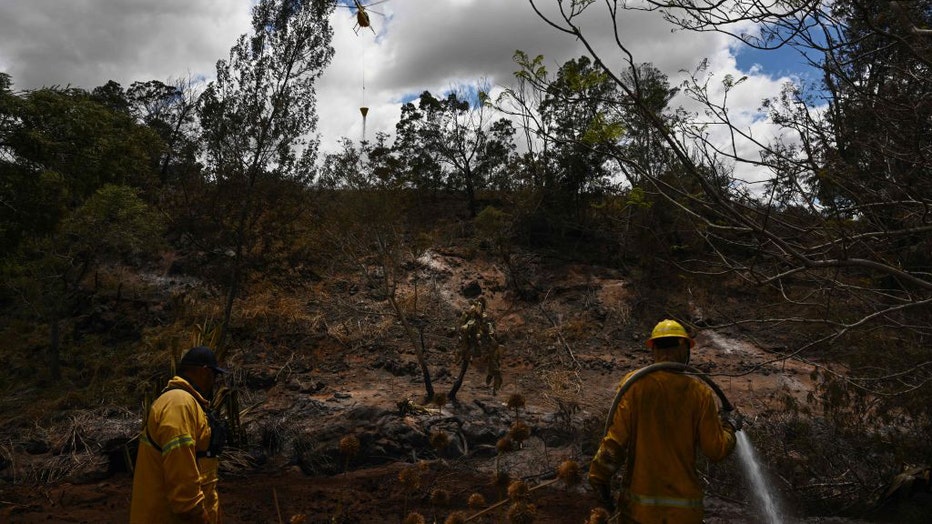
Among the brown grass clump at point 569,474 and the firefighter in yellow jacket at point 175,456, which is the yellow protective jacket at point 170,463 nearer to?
the firefighter in yellow jacket at point 175,456

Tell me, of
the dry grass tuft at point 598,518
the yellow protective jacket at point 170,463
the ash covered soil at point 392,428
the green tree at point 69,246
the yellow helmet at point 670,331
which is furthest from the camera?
the green tree at point 69,246

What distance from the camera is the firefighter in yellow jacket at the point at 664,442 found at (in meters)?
2.87

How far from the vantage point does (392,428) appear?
28.4 ft

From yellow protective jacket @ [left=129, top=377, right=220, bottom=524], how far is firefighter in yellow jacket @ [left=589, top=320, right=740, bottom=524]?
1.88 metres

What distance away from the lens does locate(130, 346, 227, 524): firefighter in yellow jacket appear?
2.71 meters

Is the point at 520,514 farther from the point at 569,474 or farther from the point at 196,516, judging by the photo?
the point at 196,516

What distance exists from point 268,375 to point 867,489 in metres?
9.49

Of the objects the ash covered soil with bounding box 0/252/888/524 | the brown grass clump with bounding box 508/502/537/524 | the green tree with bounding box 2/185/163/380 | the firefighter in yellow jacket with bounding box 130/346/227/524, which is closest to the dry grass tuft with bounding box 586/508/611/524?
the brown grass clump with bounding box 508/502/537/524

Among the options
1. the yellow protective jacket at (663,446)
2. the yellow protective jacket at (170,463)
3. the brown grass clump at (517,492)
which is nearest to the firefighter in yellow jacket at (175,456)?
the yellow protective jacket at (170,463)

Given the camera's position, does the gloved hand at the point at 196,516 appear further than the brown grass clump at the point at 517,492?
No

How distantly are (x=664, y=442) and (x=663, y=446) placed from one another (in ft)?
0.06

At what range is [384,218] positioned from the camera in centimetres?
1583

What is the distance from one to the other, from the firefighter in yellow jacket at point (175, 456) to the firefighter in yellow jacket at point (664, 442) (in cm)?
188

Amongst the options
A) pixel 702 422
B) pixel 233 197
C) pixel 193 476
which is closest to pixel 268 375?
pixel 233 197
